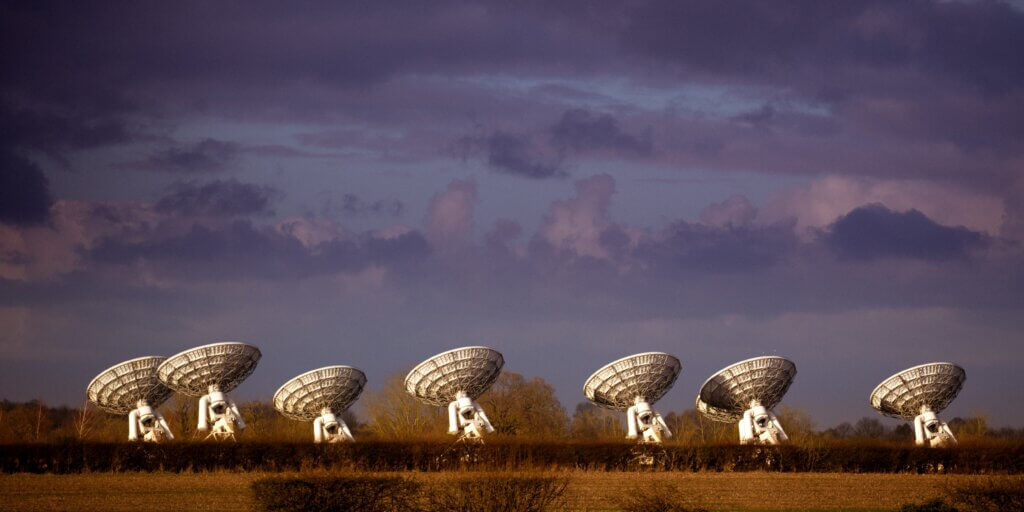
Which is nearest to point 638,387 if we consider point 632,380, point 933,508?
point 632,380

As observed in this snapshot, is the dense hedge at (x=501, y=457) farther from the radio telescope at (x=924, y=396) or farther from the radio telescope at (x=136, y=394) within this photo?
the radio telescope at (x=136, y=394)

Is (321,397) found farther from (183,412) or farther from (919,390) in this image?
(183,412)

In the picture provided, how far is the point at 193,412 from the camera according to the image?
94125 mm

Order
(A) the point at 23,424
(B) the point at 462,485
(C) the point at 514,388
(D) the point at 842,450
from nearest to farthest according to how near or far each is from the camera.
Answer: (B) the point at 462,485 < (D) the point at 842,450 < (A) the point at 23,424 < (C) the point at 514,388

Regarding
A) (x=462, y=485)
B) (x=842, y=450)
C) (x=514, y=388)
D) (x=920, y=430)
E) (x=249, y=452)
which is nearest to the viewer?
(x=462, y=485)

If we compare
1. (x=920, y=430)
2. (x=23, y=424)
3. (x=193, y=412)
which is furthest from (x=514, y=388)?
(x=920, y=430)

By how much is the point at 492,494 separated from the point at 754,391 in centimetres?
3756

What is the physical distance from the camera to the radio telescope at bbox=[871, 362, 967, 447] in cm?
6284

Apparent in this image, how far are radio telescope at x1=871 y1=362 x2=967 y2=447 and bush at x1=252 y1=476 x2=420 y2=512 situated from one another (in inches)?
1688

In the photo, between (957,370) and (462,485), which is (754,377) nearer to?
(957,370)

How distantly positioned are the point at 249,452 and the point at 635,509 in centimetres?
2804

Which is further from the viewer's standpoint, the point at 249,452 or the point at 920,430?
the point at 920,430

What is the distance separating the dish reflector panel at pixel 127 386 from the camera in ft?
204

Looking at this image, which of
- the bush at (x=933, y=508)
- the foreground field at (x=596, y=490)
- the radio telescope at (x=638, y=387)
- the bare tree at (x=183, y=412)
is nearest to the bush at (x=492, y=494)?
the foreground field at (x=596, y=490)
